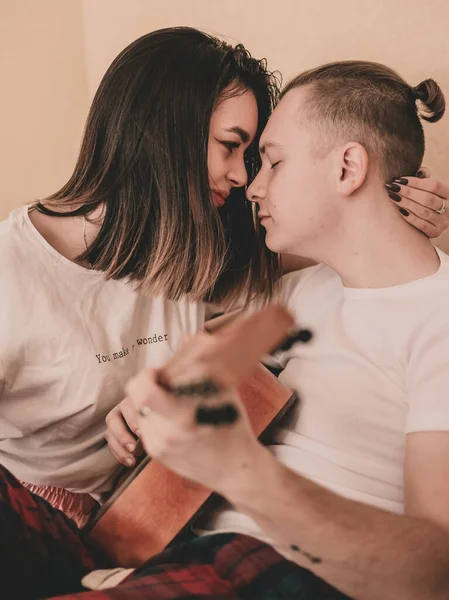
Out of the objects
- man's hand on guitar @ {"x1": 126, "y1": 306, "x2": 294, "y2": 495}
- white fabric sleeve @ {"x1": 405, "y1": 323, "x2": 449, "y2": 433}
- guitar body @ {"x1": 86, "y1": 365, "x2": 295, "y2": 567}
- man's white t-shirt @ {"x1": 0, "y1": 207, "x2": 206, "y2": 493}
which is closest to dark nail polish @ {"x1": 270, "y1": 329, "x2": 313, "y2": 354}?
man's hand on guitar @ {"x1": 126, "y1": 306, "x2": 294, "y2": 495}

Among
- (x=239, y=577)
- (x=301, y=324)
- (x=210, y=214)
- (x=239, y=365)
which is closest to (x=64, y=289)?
(x=210, y=214)

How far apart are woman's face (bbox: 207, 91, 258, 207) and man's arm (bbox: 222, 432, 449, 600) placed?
707 millimetres

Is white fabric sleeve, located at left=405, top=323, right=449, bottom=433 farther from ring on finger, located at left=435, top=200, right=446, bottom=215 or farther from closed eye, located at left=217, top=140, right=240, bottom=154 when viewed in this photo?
closed eye, located at left=217, top=140, right=240, bottom=154

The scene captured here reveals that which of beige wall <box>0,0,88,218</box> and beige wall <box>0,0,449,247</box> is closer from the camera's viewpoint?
beige wall <box>0,0,449,247</box>

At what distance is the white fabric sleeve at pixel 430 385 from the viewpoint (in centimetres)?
82

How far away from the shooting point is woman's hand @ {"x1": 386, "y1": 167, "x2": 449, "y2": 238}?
3.40ft

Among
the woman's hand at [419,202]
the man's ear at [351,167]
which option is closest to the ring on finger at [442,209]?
the woman's hand at [419,202]

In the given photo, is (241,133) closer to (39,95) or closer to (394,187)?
(394,187)

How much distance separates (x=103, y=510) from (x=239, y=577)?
29 centimetres

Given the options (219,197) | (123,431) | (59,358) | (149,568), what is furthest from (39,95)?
(149,568)

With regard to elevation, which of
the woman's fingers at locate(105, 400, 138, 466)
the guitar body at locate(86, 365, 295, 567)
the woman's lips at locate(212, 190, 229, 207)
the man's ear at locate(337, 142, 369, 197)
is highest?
the man's ear at locate(337, 142, 369, 197)

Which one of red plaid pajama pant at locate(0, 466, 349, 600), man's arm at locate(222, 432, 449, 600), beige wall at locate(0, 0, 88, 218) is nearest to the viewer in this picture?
man's arm at locate(222, 432, 449, 600)

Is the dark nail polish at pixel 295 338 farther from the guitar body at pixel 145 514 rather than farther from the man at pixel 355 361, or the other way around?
the guitar body at pixel 145 514

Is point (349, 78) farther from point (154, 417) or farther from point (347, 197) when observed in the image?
point (154, 417)
